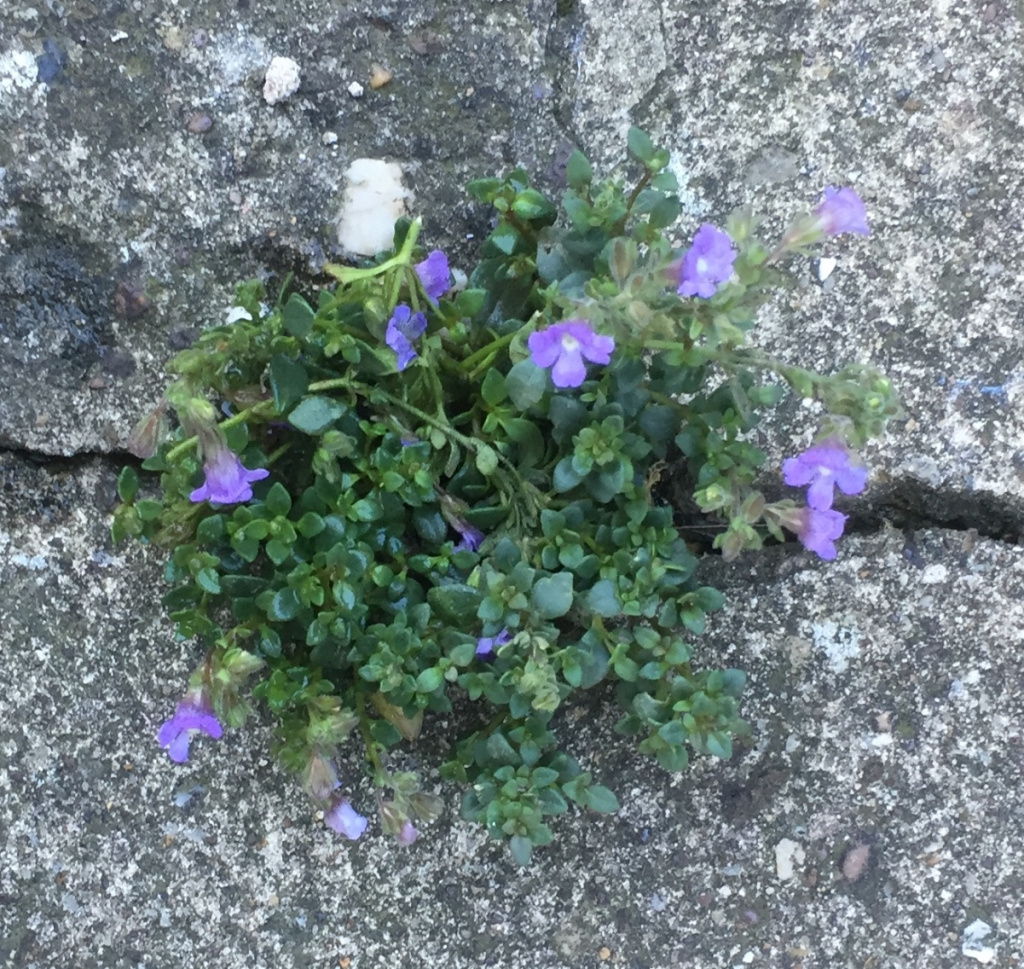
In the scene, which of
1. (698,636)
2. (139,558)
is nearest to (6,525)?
(139,558)

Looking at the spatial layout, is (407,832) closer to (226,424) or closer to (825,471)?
(226,424)

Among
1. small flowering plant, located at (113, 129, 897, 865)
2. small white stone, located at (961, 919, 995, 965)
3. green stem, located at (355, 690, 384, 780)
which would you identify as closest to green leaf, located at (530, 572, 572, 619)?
small flowering plant, located at (113, 129, 897, 865)

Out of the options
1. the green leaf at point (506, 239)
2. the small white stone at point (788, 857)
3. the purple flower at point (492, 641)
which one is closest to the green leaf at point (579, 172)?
the green leaf at point (506, 239)

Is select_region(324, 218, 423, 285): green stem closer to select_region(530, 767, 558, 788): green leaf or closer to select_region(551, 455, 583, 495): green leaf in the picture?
select_region(551, 455, 583, 495): green leaf

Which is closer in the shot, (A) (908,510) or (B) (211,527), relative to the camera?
(B) (211,527)

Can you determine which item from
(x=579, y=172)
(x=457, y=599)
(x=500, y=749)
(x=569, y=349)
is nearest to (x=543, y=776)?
(x=500, y=749)

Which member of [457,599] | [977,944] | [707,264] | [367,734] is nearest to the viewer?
[707,264]

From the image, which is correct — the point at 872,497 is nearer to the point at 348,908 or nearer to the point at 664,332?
the point at 664,332
